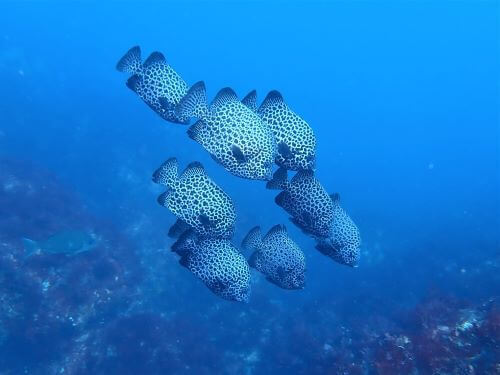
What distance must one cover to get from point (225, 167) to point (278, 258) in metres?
2.03

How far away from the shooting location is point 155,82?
5430mm

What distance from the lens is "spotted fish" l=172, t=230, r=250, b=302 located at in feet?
18.8

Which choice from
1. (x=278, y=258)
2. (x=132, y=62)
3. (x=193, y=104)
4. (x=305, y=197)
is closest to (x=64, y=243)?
(x=132, y=62)

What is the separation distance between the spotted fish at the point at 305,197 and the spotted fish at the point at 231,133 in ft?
2.00

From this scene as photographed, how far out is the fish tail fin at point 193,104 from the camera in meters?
5.09

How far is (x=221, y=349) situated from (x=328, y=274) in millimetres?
9802

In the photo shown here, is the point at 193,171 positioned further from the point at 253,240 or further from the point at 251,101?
the point at 253,240

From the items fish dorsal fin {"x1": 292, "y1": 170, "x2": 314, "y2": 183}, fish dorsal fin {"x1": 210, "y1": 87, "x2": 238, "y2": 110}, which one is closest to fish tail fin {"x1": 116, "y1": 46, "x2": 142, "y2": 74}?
fish dorsal fin {"x1": 210, "y1": 87, "x2": 238, "y2": 110}

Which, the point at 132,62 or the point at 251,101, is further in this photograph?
the point at 251,101

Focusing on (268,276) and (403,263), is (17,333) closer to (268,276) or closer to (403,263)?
(268,276)

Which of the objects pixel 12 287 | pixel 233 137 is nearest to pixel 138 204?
pixel 12 287

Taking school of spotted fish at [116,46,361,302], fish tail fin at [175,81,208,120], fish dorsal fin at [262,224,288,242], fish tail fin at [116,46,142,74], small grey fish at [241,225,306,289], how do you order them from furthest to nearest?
fish dorsal fin at [262,224,288,242] → small grey fish at [241,225,306,289] → fish tail fin at [116,46,142,74] → fish tail fin at [175,81,208,120] → school of spotted fish at [116,46,361,302]

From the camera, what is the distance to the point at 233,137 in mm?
4898

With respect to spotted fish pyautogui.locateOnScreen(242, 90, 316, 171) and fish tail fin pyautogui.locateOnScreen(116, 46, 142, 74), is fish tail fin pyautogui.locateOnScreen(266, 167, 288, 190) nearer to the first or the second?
spotted fish pyautogui.locateOnScreen(242, 90, 316, 171)
